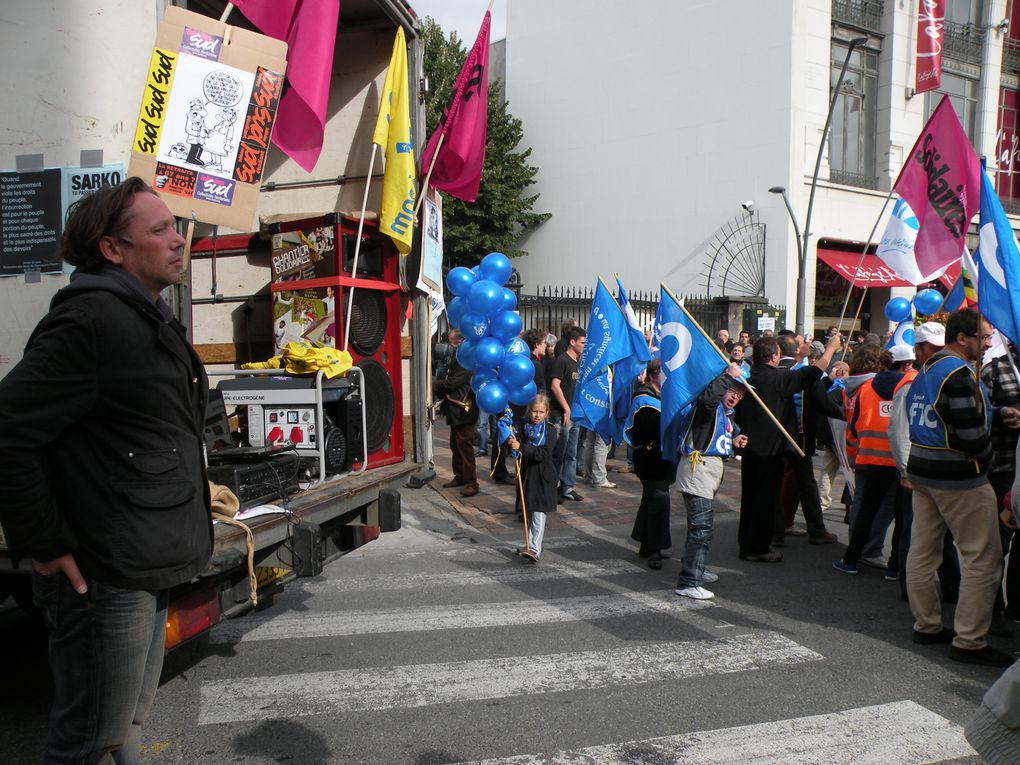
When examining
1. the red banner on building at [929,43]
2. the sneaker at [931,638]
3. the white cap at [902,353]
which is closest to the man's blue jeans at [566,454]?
the white cap at [902,353]

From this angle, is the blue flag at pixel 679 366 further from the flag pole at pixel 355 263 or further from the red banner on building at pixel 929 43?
the red banner on building at pixel 929 43

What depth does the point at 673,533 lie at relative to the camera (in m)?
8.01

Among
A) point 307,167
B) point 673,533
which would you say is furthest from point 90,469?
point 673,533

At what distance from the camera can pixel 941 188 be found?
Answer: 7227 mm

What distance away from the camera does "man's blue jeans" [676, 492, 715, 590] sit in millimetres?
5777

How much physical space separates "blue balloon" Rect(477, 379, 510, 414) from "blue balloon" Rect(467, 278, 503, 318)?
0.67 meters

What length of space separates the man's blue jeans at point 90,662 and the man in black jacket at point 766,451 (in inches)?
219

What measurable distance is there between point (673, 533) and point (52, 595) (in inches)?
260

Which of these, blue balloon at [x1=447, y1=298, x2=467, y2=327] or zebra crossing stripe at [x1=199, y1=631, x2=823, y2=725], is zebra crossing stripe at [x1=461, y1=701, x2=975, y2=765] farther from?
blue balloon at [x1=447, y1=298, x2=467, y2=327]

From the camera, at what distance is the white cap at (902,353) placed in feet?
19.9

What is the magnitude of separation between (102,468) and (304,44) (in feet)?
12.9

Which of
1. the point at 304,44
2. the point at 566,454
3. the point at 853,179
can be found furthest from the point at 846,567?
the point at 853,179

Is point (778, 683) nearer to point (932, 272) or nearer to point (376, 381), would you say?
point (376, 381)

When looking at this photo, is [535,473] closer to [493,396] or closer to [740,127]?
[493,396]
